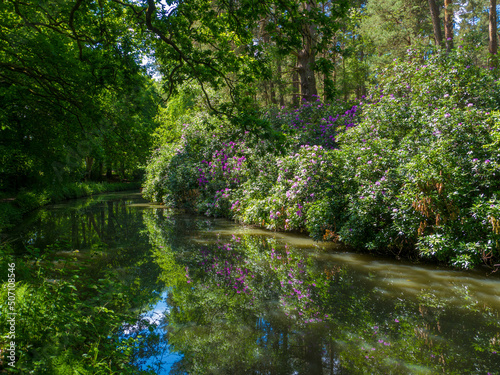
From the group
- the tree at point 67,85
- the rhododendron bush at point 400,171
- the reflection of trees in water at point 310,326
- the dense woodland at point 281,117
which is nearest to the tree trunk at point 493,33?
the dense woodland at point 281,117

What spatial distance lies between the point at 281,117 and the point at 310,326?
35.0 feet

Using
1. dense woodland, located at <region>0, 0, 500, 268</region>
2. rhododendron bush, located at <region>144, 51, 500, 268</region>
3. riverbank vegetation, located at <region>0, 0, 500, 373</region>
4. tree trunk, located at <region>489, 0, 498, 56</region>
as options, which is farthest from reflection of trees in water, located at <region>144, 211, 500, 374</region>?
tree trunk, located at <region>489, 0, 498, 56</region>

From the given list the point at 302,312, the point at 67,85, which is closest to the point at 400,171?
the point at 302,312

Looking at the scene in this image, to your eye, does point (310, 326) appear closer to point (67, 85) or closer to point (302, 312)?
point (302, 312)

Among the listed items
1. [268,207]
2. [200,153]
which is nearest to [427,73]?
[268,207]

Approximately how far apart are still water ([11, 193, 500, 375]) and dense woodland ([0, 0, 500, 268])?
0.98 m

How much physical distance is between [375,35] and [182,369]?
895 inches

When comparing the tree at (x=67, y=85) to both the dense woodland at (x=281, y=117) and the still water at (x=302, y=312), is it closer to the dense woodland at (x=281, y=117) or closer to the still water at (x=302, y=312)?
the dense woodland at (x=281, y=117)

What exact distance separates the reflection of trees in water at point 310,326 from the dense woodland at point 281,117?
1766 millimetres

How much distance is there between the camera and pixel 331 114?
11.8 meters

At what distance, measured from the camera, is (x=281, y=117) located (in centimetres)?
1345

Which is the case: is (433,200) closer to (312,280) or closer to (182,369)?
(312,280)

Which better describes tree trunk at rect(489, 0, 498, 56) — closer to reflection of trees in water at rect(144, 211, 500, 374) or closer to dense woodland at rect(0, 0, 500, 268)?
dense woodland at rect(0, 0, 500, 268)

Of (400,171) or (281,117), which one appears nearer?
(400,171)
